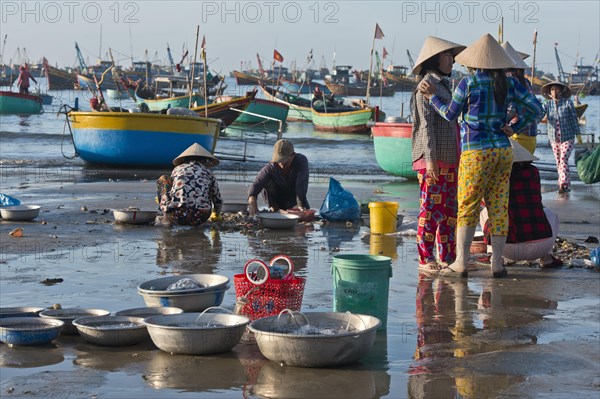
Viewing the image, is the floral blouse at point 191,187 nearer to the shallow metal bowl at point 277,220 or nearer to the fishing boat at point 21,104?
the shallow metal bowl at point 277,220

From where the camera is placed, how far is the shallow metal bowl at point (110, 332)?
5344 millimetres

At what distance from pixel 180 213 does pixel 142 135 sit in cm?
853

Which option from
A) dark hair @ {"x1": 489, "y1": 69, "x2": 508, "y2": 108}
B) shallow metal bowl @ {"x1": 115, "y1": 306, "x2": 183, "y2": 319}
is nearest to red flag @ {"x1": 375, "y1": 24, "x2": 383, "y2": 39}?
dark hair @ {"x1": 489, "y1": 69, "x2": 508, "y2": 108}

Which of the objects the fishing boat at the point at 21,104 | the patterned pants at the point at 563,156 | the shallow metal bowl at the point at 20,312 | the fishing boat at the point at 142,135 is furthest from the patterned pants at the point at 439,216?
the fishing boat at the point at 21,104

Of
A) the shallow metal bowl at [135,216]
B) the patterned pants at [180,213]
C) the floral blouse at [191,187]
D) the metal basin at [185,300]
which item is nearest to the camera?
the metal basin at [185,300]

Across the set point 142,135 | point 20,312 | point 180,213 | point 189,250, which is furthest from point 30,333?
point 142,135

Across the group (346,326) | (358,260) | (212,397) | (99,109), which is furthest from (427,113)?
(99,109)

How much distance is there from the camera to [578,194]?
15375 mm

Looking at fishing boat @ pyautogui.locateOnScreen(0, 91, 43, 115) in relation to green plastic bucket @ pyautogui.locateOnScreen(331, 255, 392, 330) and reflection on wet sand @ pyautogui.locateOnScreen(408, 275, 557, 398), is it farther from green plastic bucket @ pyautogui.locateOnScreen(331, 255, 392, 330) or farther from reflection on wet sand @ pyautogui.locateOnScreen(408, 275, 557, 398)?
green plastic bucket @ pyautogui.locateOnScreen(331, 255, 392, 330)

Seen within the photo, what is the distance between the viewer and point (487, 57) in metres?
7.23

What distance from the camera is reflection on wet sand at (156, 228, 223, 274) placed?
8.23 metres

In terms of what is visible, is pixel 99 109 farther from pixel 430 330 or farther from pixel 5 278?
pixel 430 330

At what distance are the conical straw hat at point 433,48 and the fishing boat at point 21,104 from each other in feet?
156

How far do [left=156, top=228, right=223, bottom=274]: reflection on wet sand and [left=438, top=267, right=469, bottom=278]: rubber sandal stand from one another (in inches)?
71.3
